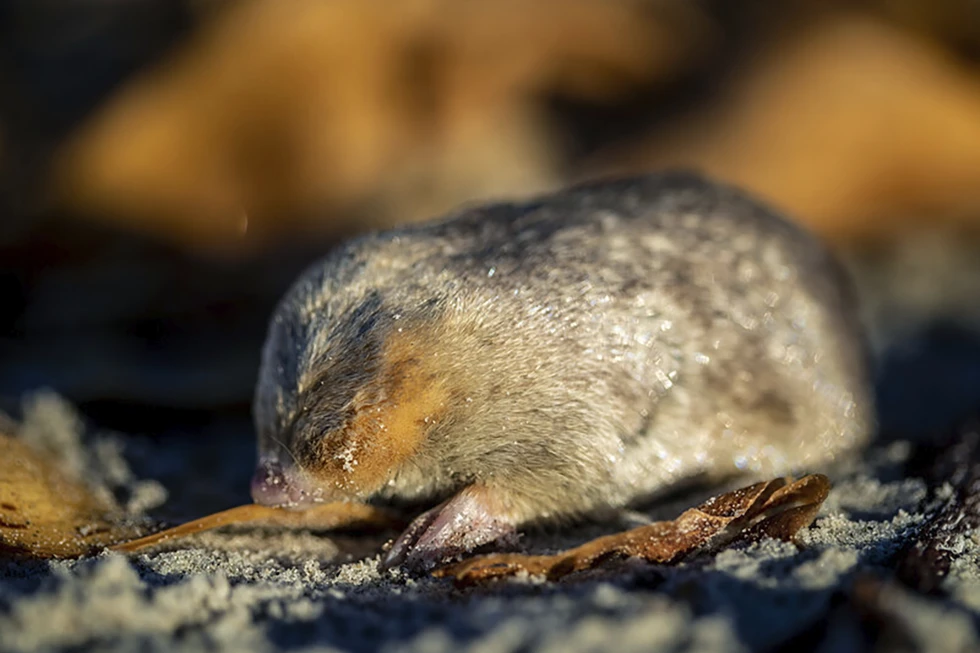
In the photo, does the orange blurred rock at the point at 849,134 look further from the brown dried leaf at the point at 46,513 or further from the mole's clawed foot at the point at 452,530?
the brown dried leaf at the point at 46,513

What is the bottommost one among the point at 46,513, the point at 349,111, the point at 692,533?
the point at 692,533

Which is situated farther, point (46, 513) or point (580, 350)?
point (580, 350)

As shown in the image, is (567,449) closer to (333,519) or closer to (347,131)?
(333,519)

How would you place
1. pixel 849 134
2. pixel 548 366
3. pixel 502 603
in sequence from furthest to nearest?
pixel 849 134 → pixel 548 366 → pixel 502 603

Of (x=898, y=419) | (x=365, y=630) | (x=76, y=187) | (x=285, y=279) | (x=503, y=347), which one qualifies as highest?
(x=76, y=187)

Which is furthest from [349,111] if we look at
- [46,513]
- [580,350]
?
[46,513]

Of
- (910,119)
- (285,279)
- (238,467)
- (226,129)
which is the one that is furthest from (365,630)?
(910,119)

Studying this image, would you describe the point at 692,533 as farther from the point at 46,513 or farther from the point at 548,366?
the point at 46,513
